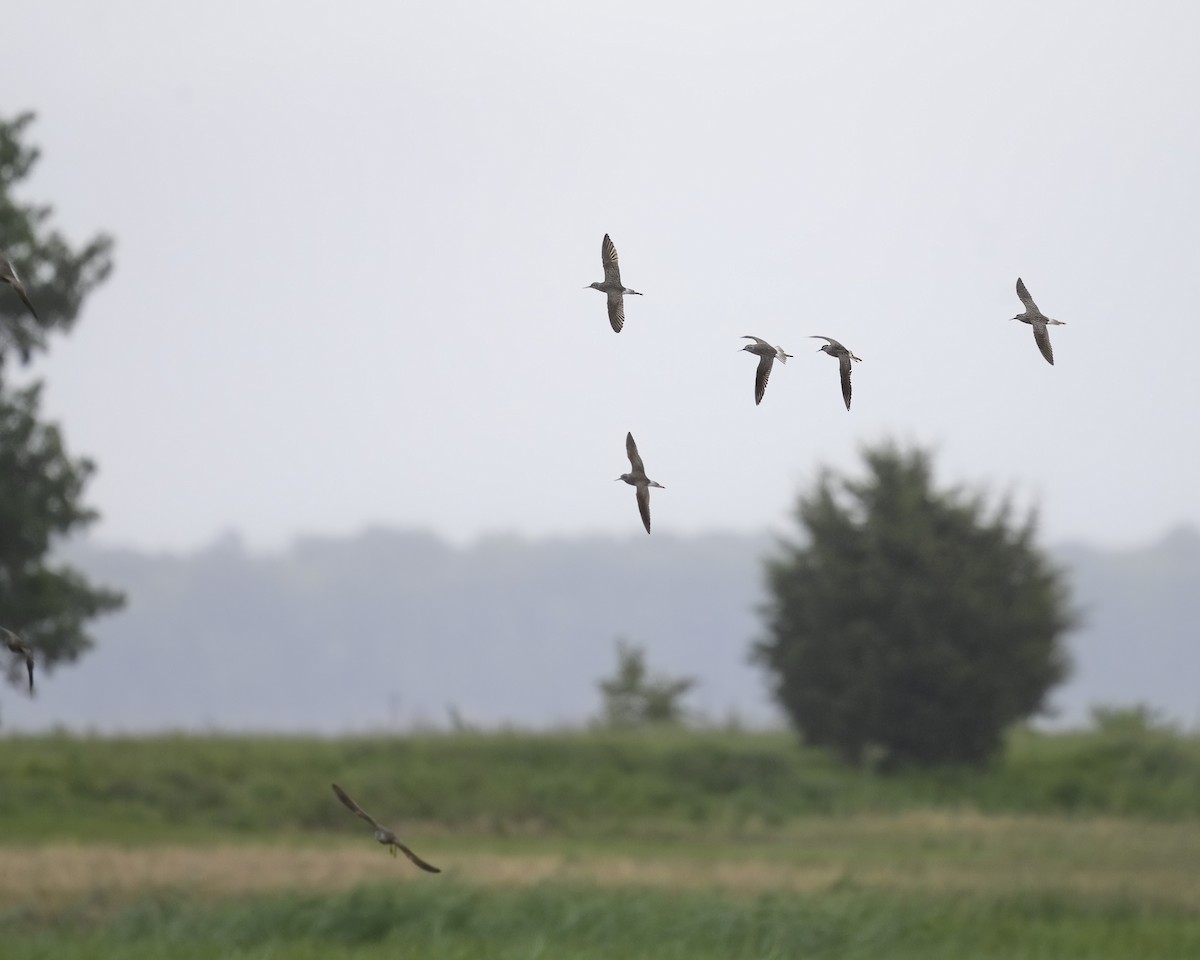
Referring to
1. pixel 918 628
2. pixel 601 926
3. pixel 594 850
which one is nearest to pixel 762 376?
pixel 601 926

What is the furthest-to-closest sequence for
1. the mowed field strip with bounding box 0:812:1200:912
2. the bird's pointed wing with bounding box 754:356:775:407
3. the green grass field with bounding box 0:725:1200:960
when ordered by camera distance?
the mowed field strip with bounding box 0:812:1200:912, the green grass field with bounding box 0:725:1200:960, the bird's pointed wing with bounding box 754:356:775:407

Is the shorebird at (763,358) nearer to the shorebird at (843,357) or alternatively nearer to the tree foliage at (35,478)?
the shorebird at (843,357)

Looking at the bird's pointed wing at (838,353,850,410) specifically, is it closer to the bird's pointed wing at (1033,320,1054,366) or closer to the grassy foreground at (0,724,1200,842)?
the bird's pointed wing at (1033,320,1054,366)

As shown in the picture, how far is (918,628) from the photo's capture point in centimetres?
3903

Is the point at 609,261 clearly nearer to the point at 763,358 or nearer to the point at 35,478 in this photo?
the point at 763,358

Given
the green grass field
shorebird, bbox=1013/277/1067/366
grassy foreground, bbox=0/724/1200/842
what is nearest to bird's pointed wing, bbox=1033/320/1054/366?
shorebird, bbox=1013/277/1067/366

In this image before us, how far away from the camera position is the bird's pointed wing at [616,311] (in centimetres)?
710

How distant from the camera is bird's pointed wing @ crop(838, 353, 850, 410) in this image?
24.2ft

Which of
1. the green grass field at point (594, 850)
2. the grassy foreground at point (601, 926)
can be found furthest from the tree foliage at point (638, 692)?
the grassy foreground at point (601, 926)

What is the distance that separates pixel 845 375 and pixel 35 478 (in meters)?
27.3

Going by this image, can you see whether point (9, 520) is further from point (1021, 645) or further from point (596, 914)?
point (1021, 645)

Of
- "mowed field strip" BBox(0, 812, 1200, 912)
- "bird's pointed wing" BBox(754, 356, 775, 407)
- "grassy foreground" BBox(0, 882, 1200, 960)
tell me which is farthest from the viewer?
"mowed field strip" BBox(0, 812, 1200, 912)

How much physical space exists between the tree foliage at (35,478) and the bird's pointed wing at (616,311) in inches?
1003

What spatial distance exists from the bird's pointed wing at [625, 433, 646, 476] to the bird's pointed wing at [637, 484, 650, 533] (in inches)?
4.2
